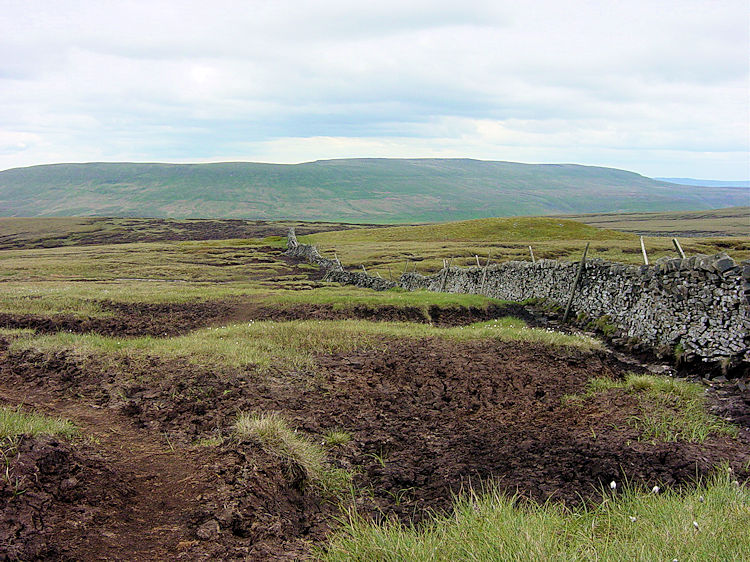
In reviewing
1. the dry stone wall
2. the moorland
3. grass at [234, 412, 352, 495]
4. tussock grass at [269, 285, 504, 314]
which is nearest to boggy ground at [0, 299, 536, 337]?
tussock grass at [269, 285, 504, 314]

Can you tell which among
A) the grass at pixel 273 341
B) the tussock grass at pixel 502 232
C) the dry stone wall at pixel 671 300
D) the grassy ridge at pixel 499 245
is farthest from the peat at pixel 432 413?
the tussock grass at pixel 502 232

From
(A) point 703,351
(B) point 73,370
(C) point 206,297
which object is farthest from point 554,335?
(C) point 206,297

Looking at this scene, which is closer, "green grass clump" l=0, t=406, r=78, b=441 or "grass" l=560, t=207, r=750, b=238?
"green grass clump" l=0, t=406, r=78, b=441

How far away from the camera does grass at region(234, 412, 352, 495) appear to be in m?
6.26

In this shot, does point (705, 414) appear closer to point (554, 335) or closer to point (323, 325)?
point (554, 335)

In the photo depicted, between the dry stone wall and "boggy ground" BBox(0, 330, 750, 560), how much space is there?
262 cm

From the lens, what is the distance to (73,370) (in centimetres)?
1015

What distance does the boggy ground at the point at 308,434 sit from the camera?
5.05 meters

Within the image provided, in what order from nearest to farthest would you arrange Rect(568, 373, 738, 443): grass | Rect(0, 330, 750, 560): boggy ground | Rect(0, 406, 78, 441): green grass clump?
Rect(0, 330, 750, 560): boggy ground < Rect(0, 406, 78, 441): green grass clump < Rect(568, 373, 738, 443): grass

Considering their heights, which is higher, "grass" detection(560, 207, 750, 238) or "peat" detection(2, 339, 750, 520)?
"grass" detection(560, 207, 750, 238)

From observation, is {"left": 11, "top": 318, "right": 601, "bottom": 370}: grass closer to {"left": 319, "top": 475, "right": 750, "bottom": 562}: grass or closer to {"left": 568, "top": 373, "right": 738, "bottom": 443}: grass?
{"left": 568, "top": 373, "right": 738, "bottom": 443}: grass

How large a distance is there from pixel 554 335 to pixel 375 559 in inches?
426

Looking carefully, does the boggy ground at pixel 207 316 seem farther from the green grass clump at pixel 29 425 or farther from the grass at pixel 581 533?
the grass at pixel 581 533

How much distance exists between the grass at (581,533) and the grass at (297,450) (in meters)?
1.03
